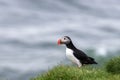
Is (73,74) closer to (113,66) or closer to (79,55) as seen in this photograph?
(79,55)

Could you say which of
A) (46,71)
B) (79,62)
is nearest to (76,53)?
(79,62)

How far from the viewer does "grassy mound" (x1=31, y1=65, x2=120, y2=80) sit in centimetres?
2662

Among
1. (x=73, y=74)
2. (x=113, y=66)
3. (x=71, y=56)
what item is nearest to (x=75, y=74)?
(x=73, y=74)

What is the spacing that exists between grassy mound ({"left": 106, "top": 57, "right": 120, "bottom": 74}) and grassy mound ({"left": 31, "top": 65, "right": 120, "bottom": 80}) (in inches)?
64.3

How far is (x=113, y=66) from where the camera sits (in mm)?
29375

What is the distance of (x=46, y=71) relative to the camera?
90.0 feet

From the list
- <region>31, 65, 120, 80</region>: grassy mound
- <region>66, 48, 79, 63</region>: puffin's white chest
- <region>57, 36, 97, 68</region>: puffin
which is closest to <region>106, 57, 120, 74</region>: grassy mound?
<region>57, 36, 97, 68</region>: puffin

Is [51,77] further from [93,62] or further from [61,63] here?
[93,62]

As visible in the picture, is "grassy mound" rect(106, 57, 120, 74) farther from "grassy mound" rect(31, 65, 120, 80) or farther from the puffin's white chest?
"grassy mound" rect(31, 65, 120, 80)

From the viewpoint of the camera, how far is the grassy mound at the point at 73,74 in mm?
26625

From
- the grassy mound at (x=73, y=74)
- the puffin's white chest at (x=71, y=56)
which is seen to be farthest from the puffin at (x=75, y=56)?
the grassy mound at (x=73, y=74)

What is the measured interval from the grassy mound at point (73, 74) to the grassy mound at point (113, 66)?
1.63m

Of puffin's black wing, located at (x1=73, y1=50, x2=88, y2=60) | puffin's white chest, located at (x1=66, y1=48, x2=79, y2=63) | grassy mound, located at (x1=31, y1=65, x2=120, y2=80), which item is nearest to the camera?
grassy mound, located at (x1=31, y1=65, x2=120, y2=80)

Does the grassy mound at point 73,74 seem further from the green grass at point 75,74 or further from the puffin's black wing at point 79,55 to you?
the puffin's black wing at point 79,55
